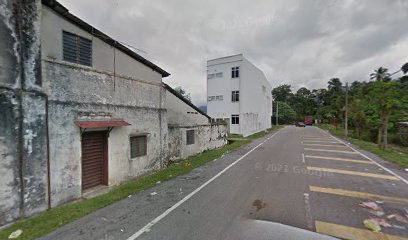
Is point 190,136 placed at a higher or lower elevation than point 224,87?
lower

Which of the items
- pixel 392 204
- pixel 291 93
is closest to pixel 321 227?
pixel 392 204

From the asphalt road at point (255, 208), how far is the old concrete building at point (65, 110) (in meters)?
1.77

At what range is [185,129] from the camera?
39.1 ft

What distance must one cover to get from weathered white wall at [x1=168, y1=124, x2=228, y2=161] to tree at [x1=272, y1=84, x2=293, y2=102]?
64.4 m

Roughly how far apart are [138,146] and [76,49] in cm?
415

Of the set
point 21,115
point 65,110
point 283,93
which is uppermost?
point 283,93

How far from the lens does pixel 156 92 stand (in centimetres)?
905

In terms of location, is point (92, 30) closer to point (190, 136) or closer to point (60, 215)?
point (60, 215)

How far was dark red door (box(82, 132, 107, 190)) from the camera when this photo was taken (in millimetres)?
6297

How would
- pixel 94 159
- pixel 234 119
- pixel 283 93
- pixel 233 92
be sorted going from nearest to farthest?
pixel 94 159
pixel 234 119
pixel 233 92
pixel 283 93

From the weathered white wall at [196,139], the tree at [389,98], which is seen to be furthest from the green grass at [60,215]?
the tree at [389,98]

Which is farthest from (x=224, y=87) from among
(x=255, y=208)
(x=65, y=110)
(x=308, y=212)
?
(x=308, y=212)

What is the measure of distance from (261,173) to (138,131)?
17.7ft

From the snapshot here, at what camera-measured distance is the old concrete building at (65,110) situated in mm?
4391
